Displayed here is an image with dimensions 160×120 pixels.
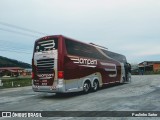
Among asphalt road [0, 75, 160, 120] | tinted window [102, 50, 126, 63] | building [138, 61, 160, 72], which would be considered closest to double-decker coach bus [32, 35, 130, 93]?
asphalt road [0, 75, 160, 120]

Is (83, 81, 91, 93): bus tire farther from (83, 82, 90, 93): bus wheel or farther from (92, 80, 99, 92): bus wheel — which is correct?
(92, 80, 99, 92): bus wheel

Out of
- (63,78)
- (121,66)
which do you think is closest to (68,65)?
(63,78)

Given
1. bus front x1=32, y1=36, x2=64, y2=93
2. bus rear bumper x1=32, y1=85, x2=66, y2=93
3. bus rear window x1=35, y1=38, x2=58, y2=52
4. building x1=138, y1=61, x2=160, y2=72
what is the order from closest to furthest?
bus rear bumper x1=32, y1=85, x2=66, y2=93
bus front x1=32, y1=36, x2=64, y2=93
bus rear window x1=35, y1=38, x2=58, y2=52
building x1=138, y1=61, x2=160, y2=72

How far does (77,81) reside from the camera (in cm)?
1636

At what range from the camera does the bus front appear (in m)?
15.0

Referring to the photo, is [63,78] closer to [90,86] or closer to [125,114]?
[90,86]

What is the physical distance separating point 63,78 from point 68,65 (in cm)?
90

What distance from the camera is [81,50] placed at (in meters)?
17.5

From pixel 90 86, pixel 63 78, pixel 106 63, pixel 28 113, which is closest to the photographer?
pixel 28 113

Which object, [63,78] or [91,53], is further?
[91,53]

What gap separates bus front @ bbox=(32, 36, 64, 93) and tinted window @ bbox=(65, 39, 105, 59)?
2.99 feet

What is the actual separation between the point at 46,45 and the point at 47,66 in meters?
1.29

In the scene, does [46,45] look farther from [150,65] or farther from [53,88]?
[150,65]

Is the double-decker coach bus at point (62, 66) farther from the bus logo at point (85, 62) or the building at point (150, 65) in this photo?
the building at point (150, 65)
